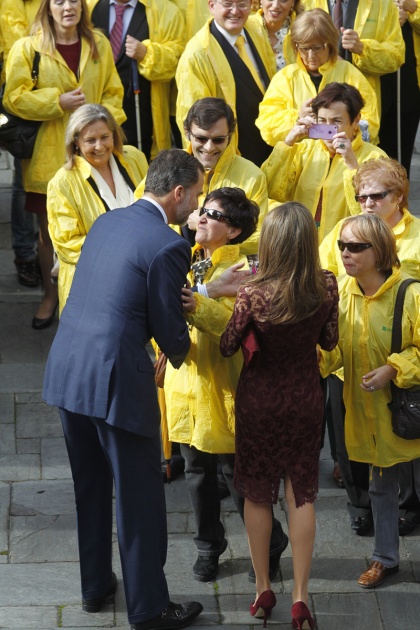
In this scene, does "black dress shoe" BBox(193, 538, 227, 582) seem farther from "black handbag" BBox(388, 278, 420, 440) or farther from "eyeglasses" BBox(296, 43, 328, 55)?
"eyeglasses" BBox(296, 43, 328, 55)

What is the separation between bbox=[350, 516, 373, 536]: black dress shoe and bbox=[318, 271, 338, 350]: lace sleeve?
1.24 m

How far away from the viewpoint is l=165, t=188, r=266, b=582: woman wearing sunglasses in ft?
17.1

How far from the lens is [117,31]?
7812mm

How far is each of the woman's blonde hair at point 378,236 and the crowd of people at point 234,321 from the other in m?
0.01

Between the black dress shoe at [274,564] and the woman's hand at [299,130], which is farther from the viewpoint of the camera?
the woman's hand at [299,130]

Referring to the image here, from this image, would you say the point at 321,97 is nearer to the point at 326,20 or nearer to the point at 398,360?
the point at 326,20

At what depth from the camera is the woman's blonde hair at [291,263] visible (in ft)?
Result: 15.3

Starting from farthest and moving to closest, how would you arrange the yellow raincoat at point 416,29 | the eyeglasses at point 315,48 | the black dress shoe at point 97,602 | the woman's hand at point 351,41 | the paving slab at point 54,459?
1. the yellow raincoat at point 416,29
2. the woman's hand at point 351,41
3. the eyeglasses at point 315,48
4. the paving slab at point 54,459
5. the black dress shoe at point 97,602

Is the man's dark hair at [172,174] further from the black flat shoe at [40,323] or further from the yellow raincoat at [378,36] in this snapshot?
the yellow raincoat at [378,36]

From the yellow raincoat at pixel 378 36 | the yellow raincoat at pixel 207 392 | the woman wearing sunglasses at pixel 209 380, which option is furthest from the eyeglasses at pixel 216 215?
the yellow raincoat at pixel 378 36

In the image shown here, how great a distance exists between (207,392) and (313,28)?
Answer: 8.42 ft

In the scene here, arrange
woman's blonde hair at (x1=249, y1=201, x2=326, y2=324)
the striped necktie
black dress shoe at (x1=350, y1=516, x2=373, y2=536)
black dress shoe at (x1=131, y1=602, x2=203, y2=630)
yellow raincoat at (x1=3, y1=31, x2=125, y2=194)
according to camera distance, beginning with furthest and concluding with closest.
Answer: the striped necktie → yellow raincoat at (x1=3, y1=31, x2=125, y2=194) → black dress shoe at (x1=350, y1=516, x2=373, y2=536) → black dress shoe at (x1=131, y1=602, x2=203, y2=630) → woman's blonde hair at (x1=249, y1=201, x2=326, y2=324)

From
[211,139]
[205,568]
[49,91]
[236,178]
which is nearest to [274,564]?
[205,568]

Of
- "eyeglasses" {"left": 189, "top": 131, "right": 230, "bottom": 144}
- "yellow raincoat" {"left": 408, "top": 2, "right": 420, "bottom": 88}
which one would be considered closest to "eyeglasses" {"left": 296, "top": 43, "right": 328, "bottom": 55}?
"eyeglasses" {"left": 189, "top": 131, "right": 230, "bottom": 144}
